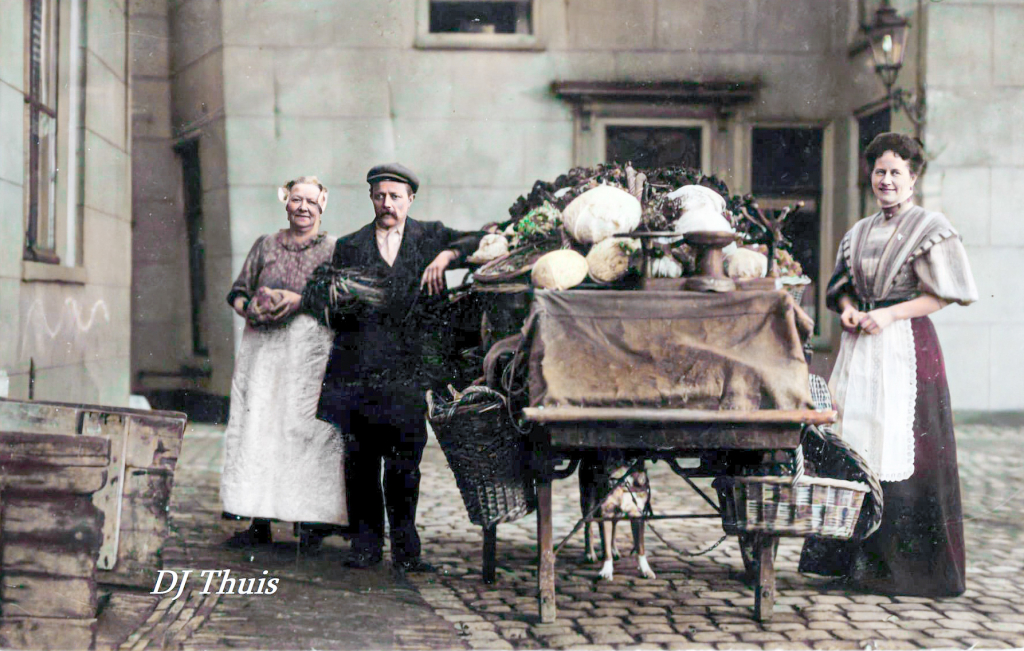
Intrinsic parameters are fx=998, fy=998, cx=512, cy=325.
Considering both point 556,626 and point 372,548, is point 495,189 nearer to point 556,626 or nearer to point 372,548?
point 372,548

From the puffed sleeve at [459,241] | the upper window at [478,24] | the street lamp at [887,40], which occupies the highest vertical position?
the upper window at [478,24]

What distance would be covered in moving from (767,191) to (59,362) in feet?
19.9

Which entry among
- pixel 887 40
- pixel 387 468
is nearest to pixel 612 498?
pixel 387 468

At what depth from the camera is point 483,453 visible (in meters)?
4.41

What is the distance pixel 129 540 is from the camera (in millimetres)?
4242

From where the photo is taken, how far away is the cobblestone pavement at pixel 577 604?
4.04 metres

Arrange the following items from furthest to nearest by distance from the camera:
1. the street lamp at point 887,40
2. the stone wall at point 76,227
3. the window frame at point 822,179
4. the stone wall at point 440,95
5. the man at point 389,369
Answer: the window frame at point 822,179 → the stone wall at point 440,95 → the street lamp at point 887,40 → the stone wall at point 76,227 → the man at point 389,369

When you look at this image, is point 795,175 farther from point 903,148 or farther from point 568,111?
point 903,148

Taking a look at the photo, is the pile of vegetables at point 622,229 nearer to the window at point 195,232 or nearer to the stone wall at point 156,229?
the stone wall at point 156,229

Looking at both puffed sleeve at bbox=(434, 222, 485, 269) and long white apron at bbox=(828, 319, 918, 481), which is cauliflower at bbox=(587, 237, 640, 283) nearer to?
puffed sleeve at bbox=(434, 222, 485, 269)

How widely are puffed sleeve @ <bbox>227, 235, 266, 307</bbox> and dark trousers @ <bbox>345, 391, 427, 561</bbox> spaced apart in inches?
39.7

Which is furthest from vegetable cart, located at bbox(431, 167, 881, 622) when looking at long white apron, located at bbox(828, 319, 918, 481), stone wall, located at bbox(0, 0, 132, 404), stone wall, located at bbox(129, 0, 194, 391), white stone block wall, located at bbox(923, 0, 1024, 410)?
stone wall, located at bbox(129, 0, 194, 391)

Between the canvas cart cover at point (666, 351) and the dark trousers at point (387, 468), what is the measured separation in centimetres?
135

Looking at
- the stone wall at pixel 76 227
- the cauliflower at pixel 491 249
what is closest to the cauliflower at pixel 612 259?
the cauliflower at pixel 491 249
